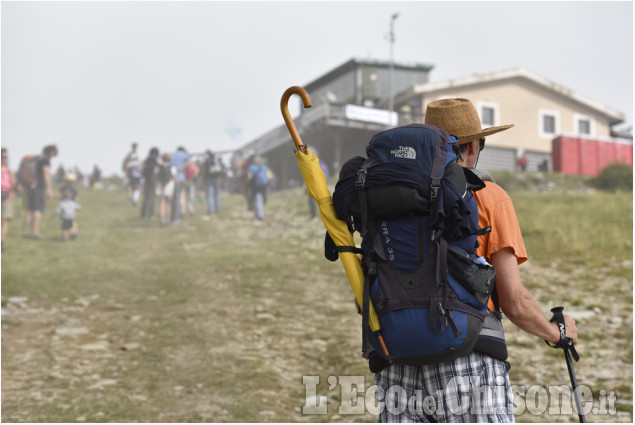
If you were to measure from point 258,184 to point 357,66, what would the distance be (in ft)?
66.5

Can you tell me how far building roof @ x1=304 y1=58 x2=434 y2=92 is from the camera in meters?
38.7

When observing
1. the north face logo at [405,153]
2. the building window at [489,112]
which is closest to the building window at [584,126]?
the building window at [489,112]

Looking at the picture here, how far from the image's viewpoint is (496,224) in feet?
8.11

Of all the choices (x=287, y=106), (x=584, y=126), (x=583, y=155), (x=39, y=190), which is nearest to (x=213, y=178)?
(x=39, y=190)

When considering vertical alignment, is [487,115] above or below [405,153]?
above

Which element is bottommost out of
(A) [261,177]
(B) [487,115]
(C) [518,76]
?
(A) [261,177]

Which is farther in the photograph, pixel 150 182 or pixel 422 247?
pixel 150 182

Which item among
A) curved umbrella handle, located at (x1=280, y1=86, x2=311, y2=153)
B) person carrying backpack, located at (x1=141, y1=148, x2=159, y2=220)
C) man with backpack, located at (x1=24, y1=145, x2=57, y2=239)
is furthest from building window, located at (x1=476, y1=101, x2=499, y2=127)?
curved umbrella handle, located at (x1=280, y1=86, x2=311, y2=153)

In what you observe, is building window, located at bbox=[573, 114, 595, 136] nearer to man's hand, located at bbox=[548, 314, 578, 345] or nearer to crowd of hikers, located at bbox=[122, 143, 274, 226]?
crowd of hikers, located at bbox=[122, 143, 274, 226]

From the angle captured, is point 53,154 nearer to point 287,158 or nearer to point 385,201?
point 385,201

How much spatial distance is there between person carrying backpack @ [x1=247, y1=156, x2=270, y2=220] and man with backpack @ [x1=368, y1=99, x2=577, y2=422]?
696 inches

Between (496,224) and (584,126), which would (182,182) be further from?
(584,126)

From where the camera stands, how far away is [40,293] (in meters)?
10.9

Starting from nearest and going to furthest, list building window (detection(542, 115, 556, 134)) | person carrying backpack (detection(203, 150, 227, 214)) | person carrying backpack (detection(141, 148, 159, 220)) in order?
1. person carrying backpack (detection(141, 148, 159, 220))
2. person carrying backpack (detection(203, 150, 227, 214))
3. building window (detection(542, 115, 556, 134))
